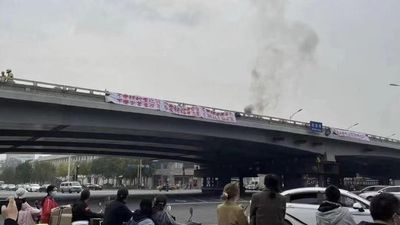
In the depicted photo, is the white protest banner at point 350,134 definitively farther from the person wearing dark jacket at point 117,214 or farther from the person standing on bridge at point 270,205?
the person standing on bridge at point 270,205

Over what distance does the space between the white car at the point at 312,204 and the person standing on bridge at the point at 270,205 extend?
468 centimetres

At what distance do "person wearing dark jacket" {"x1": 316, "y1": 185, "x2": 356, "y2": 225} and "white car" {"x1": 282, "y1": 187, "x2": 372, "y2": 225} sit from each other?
15.1 feet

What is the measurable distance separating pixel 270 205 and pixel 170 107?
28.8 meters

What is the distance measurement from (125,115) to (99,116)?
196 cm

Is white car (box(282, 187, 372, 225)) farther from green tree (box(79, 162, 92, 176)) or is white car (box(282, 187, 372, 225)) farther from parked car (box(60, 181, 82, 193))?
green tree (box(79, 162, 92, 176))

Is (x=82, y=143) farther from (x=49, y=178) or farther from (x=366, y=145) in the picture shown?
(x=49, y=178)

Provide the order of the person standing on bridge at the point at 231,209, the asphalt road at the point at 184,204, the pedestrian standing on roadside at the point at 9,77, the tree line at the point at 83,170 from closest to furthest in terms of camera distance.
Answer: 1. the person standing on bridge at the point at 231,209
2. the asphalt road at the point at 184,204
3. the pedestrian standing on roadside at the point at 9,77
4. the tree line at the point at 83,170

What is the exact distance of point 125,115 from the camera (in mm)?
33531

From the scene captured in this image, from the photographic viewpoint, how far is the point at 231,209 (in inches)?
247

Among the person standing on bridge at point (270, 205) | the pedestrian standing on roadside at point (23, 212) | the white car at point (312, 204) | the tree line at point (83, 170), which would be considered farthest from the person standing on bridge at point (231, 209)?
the tree line at point (83, 170)

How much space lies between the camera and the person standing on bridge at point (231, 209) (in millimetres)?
6242

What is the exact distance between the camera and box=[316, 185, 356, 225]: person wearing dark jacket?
18.4ft

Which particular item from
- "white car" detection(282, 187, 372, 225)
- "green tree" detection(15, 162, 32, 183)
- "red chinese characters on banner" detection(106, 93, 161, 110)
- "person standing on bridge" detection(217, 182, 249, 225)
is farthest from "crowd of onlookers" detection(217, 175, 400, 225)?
"green tree" detection(15, 162, 32, 183)

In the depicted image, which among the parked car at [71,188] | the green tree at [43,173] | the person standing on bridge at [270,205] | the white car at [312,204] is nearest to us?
the person standing on bridge at [270,205]
